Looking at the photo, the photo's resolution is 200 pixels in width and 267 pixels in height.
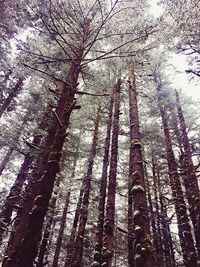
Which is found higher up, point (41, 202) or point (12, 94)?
point (12, 94)

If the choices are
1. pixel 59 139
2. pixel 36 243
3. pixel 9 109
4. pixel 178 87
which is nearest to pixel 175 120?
pixel 178 87

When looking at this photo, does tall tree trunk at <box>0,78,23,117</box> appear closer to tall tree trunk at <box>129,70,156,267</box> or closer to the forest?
the forest

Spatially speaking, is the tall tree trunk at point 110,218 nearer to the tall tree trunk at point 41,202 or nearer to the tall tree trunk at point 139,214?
the tall tree trunk at point 139,214

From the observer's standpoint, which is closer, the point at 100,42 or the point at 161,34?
the point at 161,34

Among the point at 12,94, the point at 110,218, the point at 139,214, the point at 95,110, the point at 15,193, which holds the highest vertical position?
the point at 12,94

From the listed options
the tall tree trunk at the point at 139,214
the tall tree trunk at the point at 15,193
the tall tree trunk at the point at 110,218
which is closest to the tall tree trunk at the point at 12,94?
the tall tree trunk at the point at 15,193

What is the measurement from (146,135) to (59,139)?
1159cm

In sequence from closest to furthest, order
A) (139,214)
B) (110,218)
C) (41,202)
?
(41,202) < (139,214) < (110,218)

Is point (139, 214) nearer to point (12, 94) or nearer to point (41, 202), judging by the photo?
point (41, 202)

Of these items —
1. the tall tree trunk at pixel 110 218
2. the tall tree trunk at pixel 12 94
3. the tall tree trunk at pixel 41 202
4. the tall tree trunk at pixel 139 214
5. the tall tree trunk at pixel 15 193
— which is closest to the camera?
the tall tree trunk at pixel 41 202

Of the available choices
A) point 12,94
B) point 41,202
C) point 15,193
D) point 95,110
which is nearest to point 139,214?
point 41,202

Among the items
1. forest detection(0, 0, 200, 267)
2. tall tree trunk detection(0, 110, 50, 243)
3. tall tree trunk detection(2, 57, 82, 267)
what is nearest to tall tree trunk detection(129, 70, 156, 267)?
forest detection(0, 0, 200, 267)

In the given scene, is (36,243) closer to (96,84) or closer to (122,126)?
(96,84)

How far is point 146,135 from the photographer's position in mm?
16906
